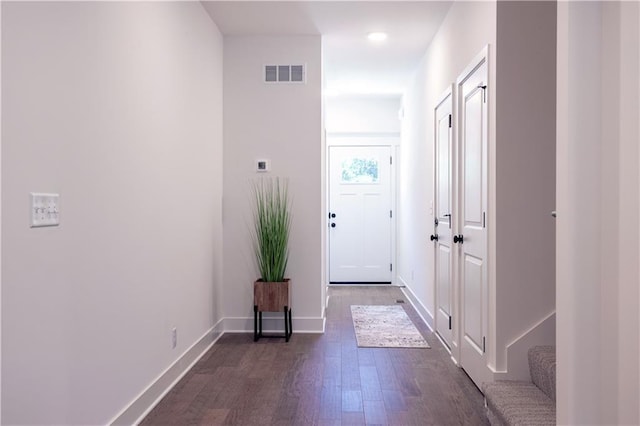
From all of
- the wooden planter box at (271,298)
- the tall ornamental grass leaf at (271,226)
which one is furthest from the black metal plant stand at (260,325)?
the tall ornamental grass leaf at (271,226)

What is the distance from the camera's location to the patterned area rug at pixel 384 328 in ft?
13.1

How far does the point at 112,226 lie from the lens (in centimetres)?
218

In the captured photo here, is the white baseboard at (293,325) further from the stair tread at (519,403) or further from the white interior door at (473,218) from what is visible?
the stair tread at (519,403)

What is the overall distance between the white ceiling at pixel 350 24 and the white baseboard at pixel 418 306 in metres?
2.50

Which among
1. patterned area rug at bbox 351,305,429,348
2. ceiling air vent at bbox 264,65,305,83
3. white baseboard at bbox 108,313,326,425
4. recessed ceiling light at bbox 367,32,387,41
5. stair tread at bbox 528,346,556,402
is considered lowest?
patterned area rug at bbox 351,305,429,348

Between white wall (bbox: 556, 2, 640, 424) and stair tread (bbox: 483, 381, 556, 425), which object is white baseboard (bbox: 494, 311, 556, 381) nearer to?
stair tread (bbox: 483, 381, 556, 425)

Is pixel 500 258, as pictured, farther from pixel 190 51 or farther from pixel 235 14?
pixel 235 14

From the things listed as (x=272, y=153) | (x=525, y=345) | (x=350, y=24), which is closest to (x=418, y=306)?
(x=272, y=153)

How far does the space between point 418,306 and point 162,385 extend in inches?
124

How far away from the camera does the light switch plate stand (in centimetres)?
162

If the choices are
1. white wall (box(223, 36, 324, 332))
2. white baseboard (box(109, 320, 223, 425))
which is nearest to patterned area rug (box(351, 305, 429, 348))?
white wall (box(223, 36, 324, 332))

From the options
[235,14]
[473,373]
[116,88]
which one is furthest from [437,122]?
[116,88]

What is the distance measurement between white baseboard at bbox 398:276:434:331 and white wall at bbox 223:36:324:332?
3.36 ft

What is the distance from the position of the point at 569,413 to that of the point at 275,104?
3399mm
